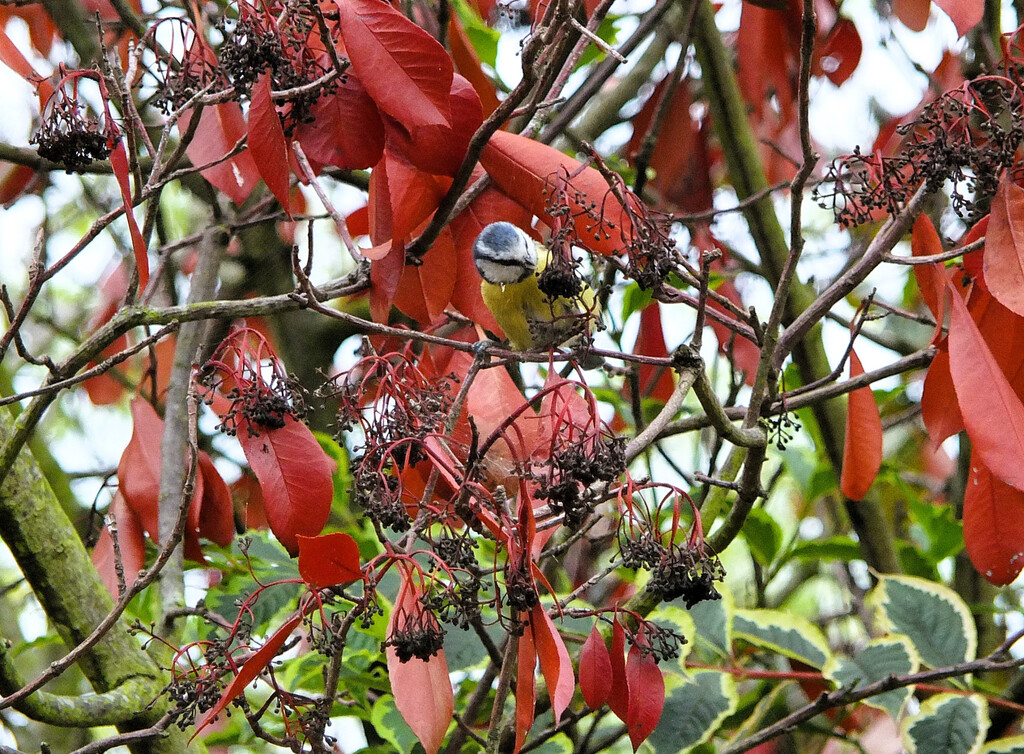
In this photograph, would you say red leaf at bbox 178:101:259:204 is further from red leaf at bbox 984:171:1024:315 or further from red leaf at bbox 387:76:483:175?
red leaf at bbox 984:171:1024:315

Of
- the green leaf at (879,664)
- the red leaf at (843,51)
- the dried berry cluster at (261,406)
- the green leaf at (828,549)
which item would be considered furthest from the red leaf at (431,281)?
the red leaf at (843,51)

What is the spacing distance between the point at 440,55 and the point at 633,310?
84cm

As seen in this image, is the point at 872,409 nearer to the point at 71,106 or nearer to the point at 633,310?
the point at 633,310

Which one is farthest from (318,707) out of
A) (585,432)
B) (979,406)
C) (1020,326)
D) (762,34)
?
(762,34)

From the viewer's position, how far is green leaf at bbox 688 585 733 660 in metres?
1.38

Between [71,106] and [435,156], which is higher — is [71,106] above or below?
above

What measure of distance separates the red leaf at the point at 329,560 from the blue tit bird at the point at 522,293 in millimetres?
303

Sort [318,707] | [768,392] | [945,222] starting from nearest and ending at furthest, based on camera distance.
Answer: [318,707]
[768,392]
[945,222]

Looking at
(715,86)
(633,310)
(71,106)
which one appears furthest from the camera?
(715,86)

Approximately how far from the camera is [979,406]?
2.89 ft

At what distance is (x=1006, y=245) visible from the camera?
911mm

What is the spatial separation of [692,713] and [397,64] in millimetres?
829

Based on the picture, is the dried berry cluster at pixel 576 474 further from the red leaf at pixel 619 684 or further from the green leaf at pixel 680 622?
the green leaf at pixel 680 622

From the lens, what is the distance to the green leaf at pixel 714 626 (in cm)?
138
